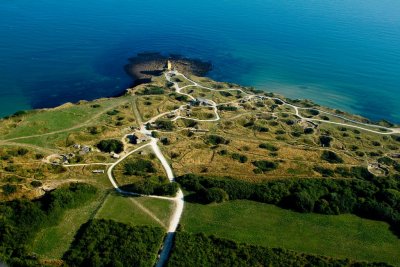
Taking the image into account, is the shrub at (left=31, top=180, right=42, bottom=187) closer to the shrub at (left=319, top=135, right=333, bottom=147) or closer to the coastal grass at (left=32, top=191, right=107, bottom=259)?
the coastal grass at (left=32, top=191, right=107, bottom=259)

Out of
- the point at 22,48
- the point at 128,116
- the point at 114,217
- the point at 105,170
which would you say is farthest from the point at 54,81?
the point at 114,217

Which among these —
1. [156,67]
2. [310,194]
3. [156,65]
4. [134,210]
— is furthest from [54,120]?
[310,194]

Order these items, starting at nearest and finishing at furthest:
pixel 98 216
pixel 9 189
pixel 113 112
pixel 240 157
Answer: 1. pixel 98 216
2. pixel 9 189
3. pixel 240 157
4. pixel 113 112

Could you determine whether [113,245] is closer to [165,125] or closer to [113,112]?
[165,125]

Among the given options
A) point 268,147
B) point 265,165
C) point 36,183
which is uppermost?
point 268,147

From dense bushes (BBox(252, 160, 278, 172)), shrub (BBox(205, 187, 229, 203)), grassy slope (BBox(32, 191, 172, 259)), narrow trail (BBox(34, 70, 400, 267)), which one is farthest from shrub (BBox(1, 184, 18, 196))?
dense bushes (BBox(252, 160, 278, 172))

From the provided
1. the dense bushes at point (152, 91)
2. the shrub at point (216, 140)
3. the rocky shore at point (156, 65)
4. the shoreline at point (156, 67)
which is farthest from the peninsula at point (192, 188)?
the rocky shore at point (156, 65)
